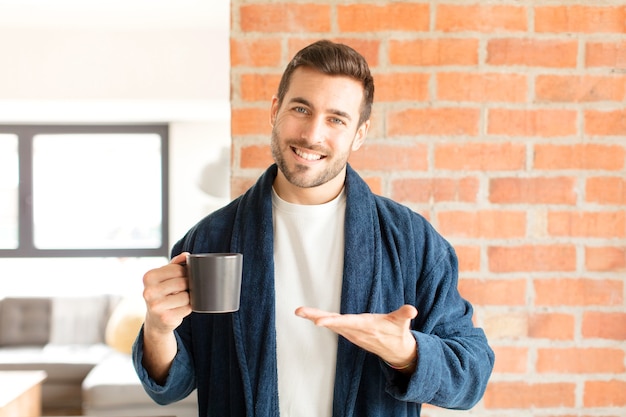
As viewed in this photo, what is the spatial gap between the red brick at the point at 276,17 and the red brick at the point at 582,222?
0.80m

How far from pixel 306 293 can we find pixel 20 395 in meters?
3.08

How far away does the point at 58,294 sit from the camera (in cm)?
590

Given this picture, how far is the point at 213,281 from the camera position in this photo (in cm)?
104

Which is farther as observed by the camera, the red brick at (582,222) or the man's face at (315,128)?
the red brick at (582,222)

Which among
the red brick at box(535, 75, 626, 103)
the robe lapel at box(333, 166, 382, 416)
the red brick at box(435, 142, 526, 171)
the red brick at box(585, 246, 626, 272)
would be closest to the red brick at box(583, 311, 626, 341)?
the red brick at box(585, 246, 626, 272)

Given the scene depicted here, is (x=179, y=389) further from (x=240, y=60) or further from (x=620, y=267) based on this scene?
(x=620, y=267)

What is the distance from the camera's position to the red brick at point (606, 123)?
5.29ft

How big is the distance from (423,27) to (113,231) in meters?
5.41

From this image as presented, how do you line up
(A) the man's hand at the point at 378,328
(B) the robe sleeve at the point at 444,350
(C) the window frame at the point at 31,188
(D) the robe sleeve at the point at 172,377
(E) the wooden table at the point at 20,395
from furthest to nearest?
(C) the window frame at the point at 31,188
(E) the wooden table at the point at 20,395
(D) the robe sleeve at the point at 172,377
(B) the robe sleeve at the point at 444,350
(A) the man's hand at the point at 378,328

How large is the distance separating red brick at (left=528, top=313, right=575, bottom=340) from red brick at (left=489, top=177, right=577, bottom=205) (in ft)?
1.00

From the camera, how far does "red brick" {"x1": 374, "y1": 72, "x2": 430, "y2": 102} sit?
1586 millimetres

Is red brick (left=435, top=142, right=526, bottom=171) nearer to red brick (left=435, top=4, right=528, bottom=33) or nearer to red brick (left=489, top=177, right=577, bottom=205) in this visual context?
red brick (left=489, top=177, right=577, bottom=205)

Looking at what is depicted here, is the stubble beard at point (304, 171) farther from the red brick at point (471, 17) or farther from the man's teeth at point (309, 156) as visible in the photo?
the red brick at point (471, 17)

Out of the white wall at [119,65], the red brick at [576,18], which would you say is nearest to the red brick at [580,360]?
the red brick at [576,18]
